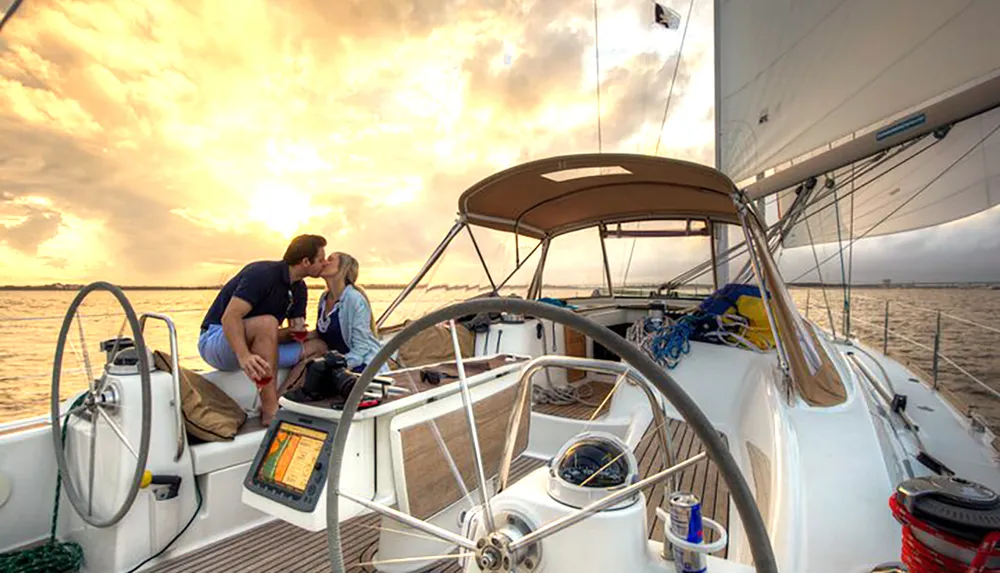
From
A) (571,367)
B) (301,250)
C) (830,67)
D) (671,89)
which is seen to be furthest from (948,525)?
(671,89)

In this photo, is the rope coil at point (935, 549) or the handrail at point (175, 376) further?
the handrail at point (175, 376)

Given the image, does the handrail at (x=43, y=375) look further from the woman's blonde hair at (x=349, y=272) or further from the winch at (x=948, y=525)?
the winch at (x=948, y=525)

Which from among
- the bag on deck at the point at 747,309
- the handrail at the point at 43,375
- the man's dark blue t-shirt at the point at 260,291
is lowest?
the handrail at the point at 43,375

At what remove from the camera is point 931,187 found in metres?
4.53

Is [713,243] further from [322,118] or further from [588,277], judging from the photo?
[322,118]

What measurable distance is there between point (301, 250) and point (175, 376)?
2.51 ft

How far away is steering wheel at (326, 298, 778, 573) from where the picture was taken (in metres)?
0.57

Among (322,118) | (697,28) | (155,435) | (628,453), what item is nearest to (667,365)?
(628,453)

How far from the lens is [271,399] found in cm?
202

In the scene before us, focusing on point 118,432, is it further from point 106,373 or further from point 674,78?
point 674,78

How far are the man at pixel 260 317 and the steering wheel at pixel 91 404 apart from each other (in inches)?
13.4

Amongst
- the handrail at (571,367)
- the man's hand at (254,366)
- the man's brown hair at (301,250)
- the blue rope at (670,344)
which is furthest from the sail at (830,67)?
the man's hand at (254,366)

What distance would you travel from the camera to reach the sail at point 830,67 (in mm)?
2695

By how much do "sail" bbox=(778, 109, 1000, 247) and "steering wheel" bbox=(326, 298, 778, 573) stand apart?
9.70ft
